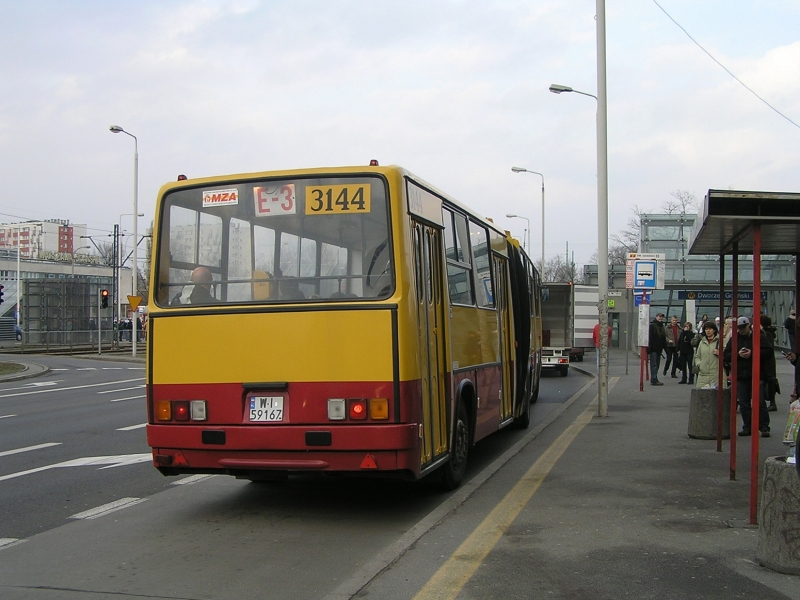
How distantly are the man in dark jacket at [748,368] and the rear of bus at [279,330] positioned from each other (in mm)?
6476

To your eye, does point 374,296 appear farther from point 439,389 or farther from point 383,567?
point 383,567

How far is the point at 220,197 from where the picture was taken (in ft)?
26.2

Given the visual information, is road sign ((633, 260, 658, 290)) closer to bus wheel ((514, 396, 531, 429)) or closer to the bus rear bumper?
bus wheel ((514, 396, 531, 429))

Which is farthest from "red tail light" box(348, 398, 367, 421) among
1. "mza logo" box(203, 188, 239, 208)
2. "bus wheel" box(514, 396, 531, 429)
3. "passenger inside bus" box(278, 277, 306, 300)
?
"bus wheel" box(514, 396, 531, 429)

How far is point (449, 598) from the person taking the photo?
17.2 ft

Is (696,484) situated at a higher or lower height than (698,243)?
lower

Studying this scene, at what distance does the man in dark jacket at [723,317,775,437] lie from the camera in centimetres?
1214

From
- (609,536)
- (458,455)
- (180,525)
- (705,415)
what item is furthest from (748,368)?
(180,525)

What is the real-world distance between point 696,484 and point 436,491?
257cm

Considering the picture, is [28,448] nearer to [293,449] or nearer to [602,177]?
[293,449]

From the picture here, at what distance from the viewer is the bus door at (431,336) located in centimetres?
778

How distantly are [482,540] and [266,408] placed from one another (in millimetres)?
2082

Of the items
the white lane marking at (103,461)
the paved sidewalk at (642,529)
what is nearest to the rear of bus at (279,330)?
the paved sidewalk at (642,529)

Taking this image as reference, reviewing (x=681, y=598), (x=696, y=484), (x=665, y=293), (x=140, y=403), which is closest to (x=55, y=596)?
(x=681, y=598)
